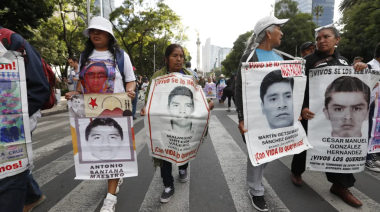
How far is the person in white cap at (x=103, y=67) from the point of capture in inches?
85.7

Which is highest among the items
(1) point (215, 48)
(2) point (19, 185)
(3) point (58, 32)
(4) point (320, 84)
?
(1) point (215, 48)

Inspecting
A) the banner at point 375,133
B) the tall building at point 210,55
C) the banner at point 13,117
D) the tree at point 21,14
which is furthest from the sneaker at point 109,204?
the tall building at point 210,55

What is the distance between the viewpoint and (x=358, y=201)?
92.4 inches

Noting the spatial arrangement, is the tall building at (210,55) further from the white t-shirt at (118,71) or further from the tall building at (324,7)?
the white t-shirt at (118,71)

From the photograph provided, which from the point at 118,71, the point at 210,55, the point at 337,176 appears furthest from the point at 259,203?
the point at 210,55

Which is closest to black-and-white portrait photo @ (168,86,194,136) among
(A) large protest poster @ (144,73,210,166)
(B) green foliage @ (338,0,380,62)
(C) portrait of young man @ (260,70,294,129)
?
(A) large protest poster @ (144,73,210,166)

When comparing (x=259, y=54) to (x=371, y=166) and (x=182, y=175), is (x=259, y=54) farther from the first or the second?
(x=371, y=166)

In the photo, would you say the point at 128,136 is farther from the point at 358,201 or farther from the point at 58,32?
the point at 58,32

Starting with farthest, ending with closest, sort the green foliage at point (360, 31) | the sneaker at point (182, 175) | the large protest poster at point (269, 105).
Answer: the green foliage at point (360, 31) → the sneaker at point (182, 175) → the large protest poster at point (269, 105)

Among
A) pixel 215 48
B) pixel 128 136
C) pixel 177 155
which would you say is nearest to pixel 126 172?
pixel 128 136

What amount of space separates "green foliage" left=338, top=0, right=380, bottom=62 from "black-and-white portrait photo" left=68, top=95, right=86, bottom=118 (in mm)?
20891

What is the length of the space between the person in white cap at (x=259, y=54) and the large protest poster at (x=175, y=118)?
0.38 m

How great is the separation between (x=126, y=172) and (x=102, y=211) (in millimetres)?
422

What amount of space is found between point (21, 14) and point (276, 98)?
32.6ft
